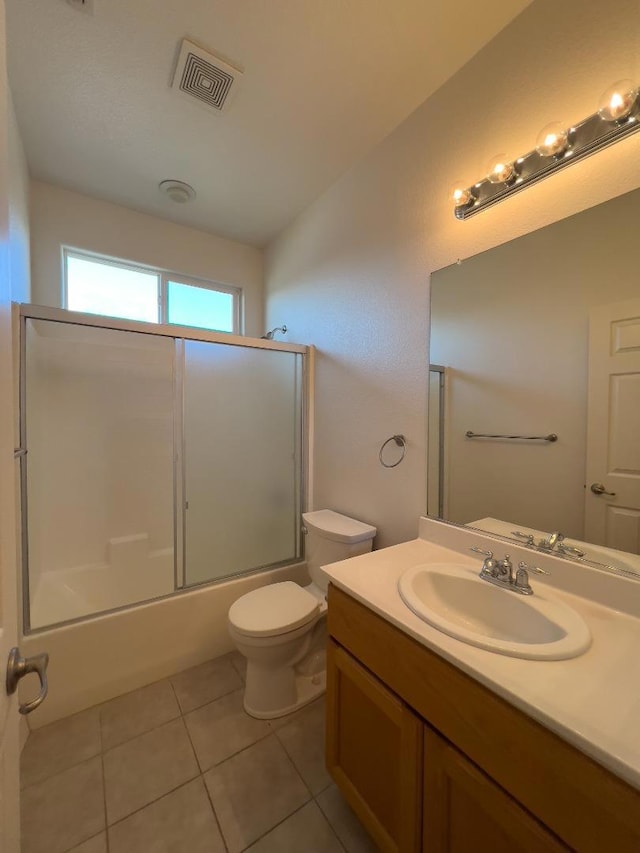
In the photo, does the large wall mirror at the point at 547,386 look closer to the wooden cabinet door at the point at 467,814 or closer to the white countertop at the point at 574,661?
the white countertop at the point at 574,661

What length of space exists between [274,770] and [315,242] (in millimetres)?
2646

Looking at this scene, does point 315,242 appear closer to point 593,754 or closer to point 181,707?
point 593,754

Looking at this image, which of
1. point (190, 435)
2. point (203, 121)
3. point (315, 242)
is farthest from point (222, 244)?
point (190, 435)

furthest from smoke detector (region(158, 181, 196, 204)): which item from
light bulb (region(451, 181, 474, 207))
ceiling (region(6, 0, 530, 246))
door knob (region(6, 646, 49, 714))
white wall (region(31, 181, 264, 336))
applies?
door knob (region(6, 646, 49, 714))

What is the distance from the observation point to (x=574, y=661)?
72 centimetres

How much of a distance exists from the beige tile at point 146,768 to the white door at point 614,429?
1690 mm

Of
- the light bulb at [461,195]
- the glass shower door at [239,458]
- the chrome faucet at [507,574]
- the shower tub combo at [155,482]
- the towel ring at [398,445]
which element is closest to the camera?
the chrome faucet at [507,574]

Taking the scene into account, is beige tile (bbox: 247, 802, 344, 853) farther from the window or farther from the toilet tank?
the window

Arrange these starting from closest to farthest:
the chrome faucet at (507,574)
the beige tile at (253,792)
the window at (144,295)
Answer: the chrome faucet at (507,574) → the beige tile at (253,792) → the window at (144,295)

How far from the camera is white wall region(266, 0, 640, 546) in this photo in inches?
39.9

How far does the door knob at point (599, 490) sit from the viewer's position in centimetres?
98

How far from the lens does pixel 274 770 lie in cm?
129

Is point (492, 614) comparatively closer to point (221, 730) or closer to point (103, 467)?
point (221, 730)

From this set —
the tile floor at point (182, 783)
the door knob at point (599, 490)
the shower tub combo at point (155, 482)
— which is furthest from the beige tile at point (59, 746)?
the door knob at point (599, 490)
